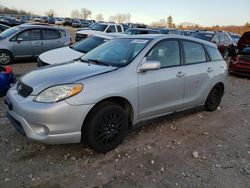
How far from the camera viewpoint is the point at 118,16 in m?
96.7

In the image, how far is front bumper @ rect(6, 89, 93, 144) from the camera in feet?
11.6

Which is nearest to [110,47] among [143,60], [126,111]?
[143,60]

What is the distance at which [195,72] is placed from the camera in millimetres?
5281

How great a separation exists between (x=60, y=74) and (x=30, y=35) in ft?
28.1

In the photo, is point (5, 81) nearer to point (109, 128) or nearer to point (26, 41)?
point (109, 128)

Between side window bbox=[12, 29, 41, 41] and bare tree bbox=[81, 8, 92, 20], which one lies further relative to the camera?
bare tree bbox=[81, 8, 92, 20]

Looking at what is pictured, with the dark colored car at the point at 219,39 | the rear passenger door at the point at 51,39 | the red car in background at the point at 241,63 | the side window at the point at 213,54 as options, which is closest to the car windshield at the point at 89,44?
the rear passenger door at the point at 51,39

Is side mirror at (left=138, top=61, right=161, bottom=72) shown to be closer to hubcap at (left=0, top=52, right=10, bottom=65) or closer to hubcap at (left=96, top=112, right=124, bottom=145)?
hubcap at (left=96, top=112, right=124, bottom=145)

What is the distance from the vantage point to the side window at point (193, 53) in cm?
523

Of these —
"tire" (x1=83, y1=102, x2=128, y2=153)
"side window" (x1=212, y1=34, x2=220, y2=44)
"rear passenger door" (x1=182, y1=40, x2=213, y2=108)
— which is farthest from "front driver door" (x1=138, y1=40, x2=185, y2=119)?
"side window" (x1=212, y1=34, x2=220, y2=44)

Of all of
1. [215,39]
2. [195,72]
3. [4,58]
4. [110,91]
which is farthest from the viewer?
[215,39]

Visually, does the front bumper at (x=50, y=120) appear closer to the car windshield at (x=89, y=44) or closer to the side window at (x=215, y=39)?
the car windshield at (x=89, y=44)

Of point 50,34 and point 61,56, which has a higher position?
point 50,34

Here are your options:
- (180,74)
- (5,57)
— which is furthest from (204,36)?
(180,74)
